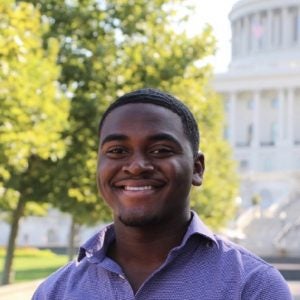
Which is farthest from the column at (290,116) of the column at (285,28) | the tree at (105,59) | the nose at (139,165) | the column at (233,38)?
the nose at (139,165)

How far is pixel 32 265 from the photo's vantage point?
35.2 m

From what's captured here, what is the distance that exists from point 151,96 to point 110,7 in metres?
18.1

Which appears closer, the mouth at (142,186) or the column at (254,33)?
the mouth at (142,186)

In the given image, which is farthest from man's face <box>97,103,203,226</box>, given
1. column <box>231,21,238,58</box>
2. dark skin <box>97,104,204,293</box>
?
column <box>231,21,238,58</box>

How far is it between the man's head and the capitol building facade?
2302 inches

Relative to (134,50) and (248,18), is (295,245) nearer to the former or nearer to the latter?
(134,50)

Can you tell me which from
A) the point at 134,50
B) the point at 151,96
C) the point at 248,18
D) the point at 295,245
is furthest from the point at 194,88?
the point at 248,18

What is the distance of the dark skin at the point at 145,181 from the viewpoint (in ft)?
8.70

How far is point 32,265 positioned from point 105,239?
32923 mm

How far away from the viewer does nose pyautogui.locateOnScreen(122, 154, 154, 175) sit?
265 cm

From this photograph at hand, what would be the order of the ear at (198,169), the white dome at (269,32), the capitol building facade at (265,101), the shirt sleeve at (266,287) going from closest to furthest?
the shirt sleeve at (266,287), the ear at (198,169), the capitol building facade at (265,101), the white dome at (269,32)

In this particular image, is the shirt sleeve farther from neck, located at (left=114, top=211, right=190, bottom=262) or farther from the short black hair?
the short black hair

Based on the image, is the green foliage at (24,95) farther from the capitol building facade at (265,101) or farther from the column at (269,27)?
the column at (269,27)

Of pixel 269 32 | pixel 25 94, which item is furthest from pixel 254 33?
pixel 25 94
